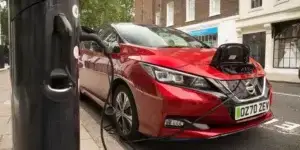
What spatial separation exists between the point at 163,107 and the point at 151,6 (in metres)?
30.3

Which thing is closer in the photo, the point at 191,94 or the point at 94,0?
the point at 191,94

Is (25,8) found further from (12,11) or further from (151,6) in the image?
(151,6)

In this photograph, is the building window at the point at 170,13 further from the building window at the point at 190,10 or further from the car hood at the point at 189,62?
the car hood at the point at 189,62

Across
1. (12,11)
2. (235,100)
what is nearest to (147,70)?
(235,100)

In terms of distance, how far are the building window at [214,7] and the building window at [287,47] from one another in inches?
205

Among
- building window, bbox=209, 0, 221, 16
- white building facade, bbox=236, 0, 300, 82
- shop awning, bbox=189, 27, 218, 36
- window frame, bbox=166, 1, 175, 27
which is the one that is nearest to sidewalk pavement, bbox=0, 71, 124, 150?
white building facade, bbox=236, 0, 300, 82

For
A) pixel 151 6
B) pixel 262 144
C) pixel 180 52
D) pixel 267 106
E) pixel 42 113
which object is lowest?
pixel 262 144

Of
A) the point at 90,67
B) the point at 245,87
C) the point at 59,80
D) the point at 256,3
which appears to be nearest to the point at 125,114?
the point at 245,87

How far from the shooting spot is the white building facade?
1600 cm

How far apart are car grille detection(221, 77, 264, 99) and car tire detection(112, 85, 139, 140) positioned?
1.04m

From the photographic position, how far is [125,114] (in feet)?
12.8

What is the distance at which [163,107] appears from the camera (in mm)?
3205

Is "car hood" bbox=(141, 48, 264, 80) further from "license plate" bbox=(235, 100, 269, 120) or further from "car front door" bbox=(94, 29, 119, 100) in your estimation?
"car front door" bbox=(94, 29, 119, 100)

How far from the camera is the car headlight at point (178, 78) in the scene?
3.26 m
